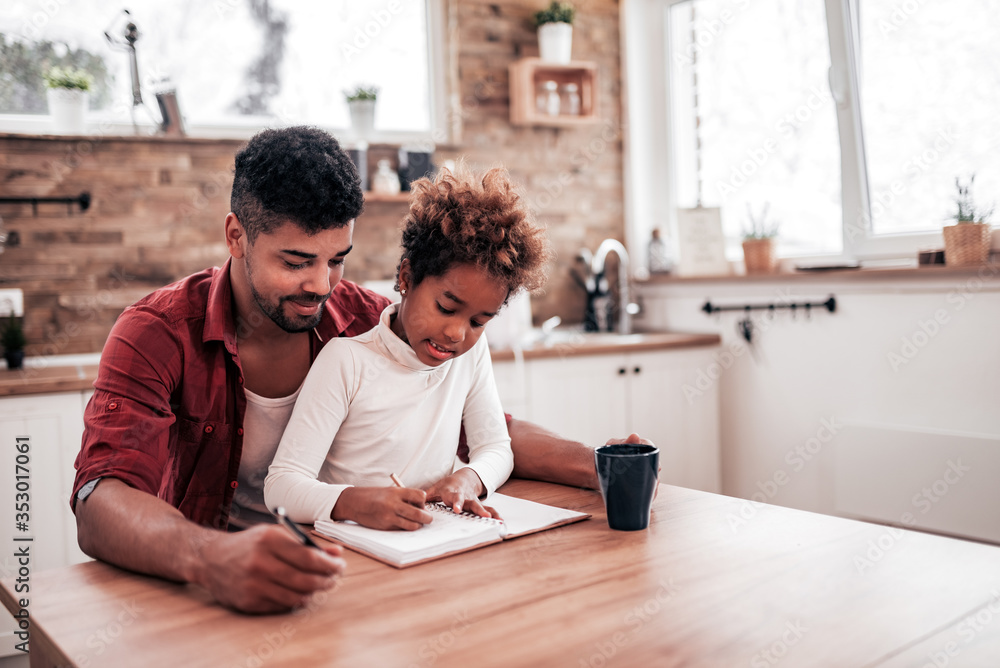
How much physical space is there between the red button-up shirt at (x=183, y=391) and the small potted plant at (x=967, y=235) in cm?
204

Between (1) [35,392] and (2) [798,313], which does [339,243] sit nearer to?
(1) [35,392]

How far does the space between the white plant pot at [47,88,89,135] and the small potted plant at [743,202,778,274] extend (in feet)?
8.32

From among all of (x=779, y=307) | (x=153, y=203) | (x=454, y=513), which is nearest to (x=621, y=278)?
(x=779, y=307)

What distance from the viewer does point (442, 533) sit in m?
1.14

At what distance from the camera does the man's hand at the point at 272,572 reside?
35.6 inches

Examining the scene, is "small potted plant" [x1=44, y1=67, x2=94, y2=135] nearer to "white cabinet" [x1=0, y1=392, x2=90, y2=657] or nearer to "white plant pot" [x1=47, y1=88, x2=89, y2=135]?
"white plant pot" [x1=47, y1=88, x2=89, y2=135]

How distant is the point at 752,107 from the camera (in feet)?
11.8

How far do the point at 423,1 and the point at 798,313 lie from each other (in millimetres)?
2038

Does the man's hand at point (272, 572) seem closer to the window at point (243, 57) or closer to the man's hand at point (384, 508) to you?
the man's hand at point (384, 508)

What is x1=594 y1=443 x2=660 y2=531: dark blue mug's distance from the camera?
117 centimetres

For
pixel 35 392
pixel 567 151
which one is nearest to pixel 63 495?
pixel 35 392

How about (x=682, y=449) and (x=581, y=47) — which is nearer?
→ (x=682, y=449)

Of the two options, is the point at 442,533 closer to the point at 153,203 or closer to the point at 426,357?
the point at 426,357

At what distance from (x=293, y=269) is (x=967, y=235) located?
7.14ft
